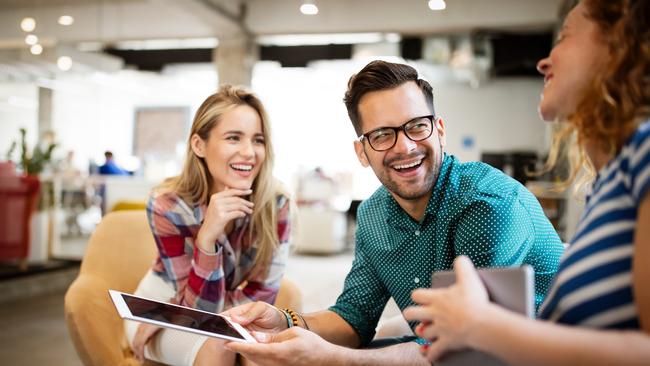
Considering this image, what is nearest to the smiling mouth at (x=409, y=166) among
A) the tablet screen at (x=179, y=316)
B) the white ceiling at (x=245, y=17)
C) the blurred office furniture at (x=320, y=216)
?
the tablet screen at (x=179, y=316)

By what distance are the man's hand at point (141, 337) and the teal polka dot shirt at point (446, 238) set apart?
0.61 m

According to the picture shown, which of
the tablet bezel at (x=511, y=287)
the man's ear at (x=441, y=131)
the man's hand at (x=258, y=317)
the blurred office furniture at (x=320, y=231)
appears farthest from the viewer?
the blurred office furniture at (x=320, y=231)

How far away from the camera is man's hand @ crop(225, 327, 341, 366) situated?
1.24m

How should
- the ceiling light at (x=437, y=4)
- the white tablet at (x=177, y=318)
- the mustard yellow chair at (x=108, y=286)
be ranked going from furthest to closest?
1. the ceiling light at (x=437, y=4)
2. the mustard yellow chair at (x=108, y=286)
3. the white tablet at (x=177, y=318)

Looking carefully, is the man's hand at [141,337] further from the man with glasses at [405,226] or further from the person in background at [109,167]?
the person in background at [109,167]

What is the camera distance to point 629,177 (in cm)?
77

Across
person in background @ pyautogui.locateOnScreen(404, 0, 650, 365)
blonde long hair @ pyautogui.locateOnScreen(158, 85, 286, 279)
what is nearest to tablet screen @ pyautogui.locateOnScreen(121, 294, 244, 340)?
person in background @ pyautogui.locateOnScreen(404, 0, 650, 365)

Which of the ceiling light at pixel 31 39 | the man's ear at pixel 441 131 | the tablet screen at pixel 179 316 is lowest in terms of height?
the tablet screen at pixel 179 316

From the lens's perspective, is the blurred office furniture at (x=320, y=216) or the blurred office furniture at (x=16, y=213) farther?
the blurred office furniture at (x=320, y=216)

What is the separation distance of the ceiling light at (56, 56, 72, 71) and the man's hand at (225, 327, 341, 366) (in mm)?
6694

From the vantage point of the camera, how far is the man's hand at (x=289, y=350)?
4.07 ft

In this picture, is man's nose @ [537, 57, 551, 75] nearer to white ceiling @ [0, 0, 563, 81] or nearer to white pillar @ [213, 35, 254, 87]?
white ceiling @ [0, 0, 563, 81]

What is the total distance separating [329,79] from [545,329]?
11.7 meters

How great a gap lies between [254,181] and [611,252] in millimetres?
1559
